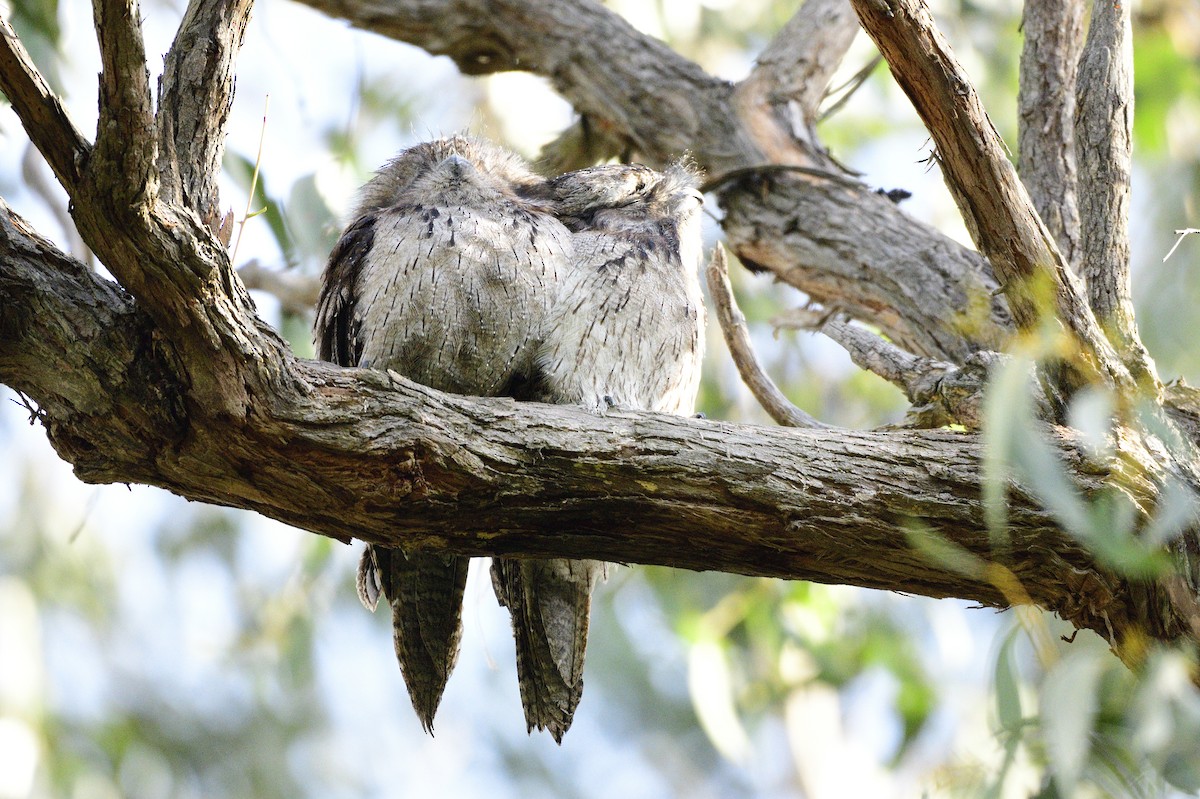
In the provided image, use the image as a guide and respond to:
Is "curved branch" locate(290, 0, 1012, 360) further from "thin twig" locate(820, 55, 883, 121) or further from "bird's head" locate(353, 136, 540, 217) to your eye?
"bird's head" locate(353, 136, 540, 217)

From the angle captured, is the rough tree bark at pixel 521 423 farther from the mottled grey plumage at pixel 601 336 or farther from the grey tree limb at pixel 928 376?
the mottled grey plumage at pixel 601 336

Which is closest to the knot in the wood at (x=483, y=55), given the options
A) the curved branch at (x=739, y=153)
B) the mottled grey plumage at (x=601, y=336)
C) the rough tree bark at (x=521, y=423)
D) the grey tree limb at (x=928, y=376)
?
the curved branch at (x=739, y=153)

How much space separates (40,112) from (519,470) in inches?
39.6

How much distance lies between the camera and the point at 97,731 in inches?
225

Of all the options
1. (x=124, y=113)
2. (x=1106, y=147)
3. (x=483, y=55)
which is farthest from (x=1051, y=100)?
(x=124, y=113)

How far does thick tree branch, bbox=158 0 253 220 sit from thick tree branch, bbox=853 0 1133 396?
114cm

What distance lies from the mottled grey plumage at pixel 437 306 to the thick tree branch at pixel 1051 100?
137cm

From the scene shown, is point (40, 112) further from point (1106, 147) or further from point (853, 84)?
point (853, 84)

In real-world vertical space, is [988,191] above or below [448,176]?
below

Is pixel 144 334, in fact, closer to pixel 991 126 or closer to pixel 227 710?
pixel 991 126

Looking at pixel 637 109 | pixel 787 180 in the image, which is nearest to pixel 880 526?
pixel 787 180

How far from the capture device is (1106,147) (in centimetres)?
293

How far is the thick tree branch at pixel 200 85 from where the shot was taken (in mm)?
2029

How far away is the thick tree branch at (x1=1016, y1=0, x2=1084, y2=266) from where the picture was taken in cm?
327
